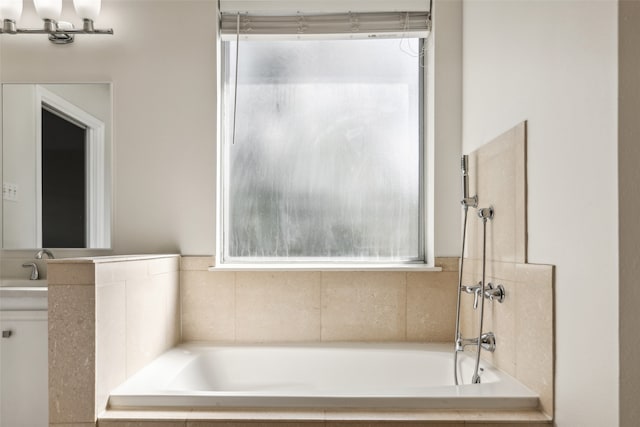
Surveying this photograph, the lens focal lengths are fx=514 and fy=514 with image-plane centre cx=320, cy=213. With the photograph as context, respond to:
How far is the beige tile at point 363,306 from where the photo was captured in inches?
94.7

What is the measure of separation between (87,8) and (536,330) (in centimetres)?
227

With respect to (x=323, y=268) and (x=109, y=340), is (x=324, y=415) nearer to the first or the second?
(x=109, y=340)

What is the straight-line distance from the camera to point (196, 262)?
2408mm

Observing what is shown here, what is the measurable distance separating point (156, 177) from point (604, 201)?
191cm

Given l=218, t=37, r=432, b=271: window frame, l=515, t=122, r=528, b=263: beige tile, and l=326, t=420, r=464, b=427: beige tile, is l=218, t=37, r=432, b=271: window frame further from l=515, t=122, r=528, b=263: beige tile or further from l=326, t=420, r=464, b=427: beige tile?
l=326, t=420, r=464, b=427: beige tile

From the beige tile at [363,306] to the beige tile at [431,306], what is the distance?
0.04 metres

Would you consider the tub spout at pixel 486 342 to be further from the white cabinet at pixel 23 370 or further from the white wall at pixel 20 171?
the white wall at pixel 20 171

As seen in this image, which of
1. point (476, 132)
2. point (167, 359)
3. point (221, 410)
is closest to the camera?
point (221, 410)

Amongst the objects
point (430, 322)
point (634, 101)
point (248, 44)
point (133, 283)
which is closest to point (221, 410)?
point (133, 283)

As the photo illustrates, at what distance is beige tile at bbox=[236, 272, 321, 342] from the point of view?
2.41m

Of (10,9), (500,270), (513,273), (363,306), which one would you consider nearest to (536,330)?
(513,273)

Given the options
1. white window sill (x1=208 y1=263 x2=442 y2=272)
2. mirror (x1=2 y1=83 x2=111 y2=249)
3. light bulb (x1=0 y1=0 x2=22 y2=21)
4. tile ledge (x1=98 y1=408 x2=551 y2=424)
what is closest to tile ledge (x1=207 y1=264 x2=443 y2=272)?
white window sill (x1=208 y1=263 x2=442 y2=272)

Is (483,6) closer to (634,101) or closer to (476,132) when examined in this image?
(476,132)

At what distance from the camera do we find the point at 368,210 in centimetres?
255
